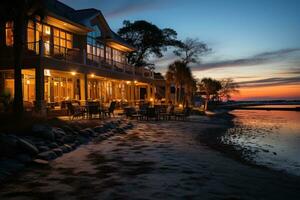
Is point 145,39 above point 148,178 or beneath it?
above

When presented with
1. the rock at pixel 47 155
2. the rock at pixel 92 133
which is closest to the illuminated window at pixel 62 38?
the rock at pixel 92 133

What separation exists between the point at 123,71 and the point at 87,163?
2148cm

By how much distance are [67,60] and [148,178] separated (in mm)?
15643

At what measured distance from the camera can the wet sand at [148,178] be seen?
5641 mm

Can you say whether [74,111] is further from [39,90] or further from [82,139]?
[82,139]

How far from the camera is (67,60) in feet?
67.4

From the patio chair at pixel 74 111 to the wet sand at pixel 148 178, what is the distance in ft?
28.4

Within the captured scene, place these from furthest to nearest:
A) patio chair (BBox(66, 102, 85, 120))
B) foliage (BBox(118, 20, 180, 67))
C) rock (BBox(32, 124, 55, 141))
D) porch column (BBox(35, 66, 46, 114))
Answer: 1. foliage (BBox(118, 20, 180, 67))
2. patio chair (BBox(66, 102, 85, 120))
3. porch column (BBox(35, 66, 46, 114))
4. rock (BBox(32, 124, 55, 141))

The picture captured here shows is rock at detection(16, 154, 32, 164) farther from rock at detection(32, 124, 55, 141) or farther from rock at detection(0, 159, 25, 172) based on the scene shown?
rock at detection(32, 124, 55, 141)

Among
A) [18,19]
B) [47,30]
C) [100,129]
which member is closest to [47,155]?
[100,129]

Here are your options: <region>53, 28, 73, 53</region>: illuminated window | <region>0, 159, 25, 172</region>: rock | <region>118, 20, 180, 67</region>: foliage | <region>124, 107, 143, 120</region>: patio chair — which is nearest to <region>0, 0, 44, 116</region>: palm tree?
<region>0, 159, 25, 172</region>: rock

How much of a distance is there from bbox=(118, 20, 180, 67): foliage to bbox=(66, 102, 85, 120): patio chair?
30.7 m

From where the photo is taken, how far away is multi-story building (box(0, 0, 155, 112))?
1817cm

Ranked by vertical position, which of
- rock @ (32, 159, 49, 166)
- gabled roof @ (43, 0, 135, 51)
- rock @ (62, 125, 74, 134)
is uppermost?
gabled roof @ (43, 0, 135, 51)
